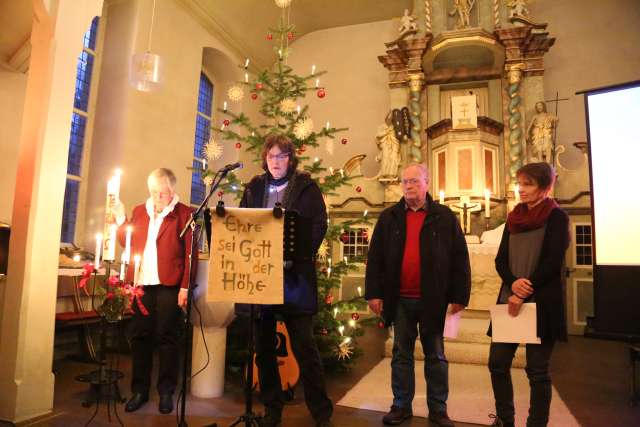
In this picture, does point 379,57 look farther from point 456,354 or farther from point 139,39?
point 456,354

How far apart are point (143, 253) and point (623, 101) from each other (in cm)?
273

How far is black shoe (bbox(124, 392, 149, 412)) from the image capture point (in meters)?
2.95

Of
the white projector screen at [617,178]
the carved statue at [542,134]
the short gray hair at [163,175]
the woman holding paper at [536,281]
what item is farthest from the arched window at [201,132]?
the white projector screen at [617,178]

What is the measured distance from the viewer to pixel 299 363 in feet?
8.13

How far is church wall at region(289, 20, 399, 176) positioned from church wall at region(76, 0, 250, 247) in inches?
124

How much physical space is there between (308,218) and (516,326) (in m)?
1.15

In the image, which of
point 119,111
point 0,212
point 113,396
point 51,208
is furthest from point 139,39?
point 113,396

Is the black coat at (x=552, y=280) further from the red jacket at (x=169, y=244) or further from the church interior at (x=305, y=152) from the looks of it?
the red jacket at (x=169, y=244)

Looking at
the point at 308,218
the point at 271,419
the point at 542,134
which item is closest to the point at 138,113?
the point at 308,218

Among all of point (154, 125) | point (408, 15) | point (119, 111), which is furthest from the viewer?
point (408, 15)

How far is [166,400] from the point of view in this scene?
294cm

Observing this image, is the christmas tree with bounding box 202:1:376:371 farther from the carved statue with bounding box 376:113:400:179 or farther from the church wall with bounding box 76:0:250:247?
the carved statue with bounding box 376:113:400:179

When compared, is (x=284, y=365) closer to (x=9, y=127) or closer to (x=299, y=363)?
(x=299, y=363)

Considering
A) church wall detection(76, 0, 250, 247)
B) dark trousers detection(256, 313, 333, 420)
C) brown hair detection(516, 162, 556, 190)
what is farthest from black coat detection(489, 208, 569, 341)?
church wall detection(76, 0, 250, 247)
